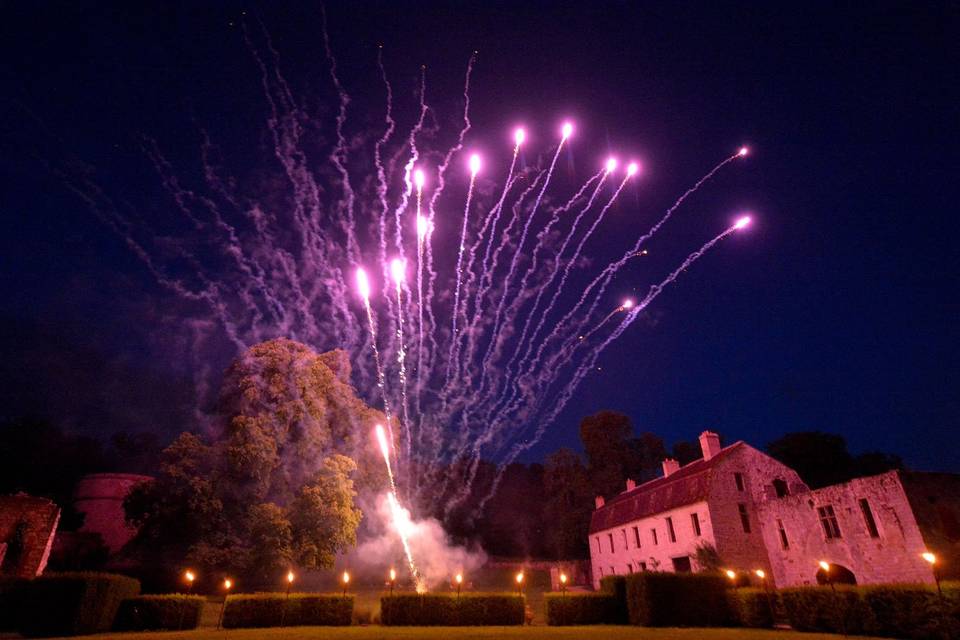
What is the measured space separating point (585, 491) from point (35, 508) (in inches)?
1788

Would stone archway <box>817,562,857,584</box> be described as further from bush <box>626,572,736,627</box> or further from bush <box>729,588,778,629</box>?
bush <box>626,572,736,627</box>

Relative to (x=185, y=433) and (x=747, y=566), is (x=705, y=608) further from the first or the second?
(x=185, y=433)

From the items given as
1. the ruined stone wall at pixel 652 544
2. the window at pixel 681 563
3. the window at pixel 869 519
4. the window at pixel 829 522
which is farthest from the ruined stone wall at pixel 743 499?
the window at pixel 869 519

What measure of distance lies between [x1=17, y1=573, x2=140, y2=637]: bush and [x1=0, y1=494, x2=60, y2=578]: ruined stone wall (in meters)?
12.9

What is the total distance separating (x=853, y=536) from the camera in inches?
1078

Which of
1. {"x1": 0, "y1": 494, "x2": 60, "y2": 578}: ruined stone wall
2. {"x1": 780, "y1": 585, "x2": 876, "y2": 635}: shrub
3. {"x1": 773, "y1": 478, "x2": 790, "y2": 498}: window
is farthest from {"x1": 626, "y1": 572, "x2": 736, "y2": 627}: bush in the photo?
{"x1": 0, "y1": 494, "x2": 60, "y2": 578}: ruined stone wall

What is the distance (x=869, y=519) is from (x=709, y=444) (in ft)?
40.2

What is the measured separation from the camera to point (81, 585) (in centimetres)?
1930

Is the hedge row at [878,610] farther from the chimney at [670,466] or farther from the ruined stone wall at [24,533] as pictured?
the ruined stone wall at [24,533]

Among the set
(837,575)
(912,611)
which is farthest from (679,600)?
(837,575)

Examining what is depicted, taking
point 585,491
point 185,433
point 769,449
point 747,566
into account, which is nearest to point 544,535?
point 585,491

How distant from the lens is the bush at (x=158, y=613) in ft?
68.4

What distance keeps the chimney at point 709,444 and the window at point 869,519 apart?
435 inches

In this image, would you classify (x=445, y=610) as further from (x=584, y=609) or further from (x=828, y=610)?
(x=828, y=610)
